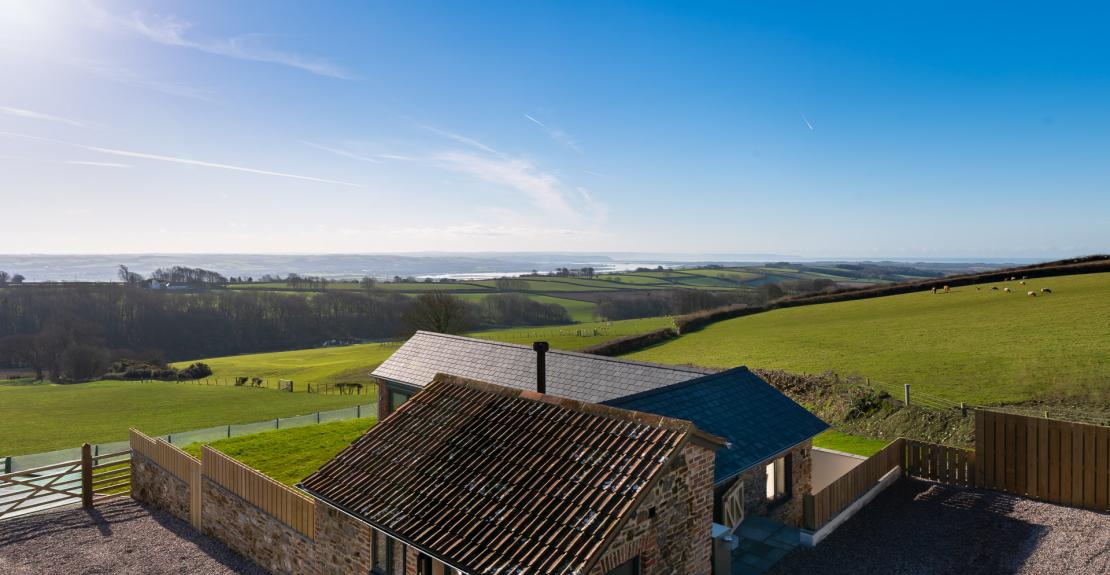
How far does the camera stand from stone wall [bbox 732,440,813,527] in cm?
1397

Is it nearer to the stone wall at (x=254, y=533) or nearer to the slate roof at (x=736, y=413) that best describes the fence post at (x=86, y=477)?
the stone wall at (x=254, y=533)

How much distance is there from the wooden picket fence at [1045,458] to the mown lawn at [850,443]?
4945mm

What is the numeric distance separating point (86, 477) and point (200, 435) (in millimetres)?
6902

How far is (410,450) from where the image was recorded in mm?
10016

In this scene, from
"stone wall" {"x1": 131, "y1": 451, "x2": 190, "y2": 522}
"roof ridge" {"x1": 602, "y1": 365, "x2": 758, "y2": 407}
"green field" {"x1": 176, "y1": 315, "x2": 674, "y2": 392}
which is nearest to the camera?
"roof ridge" {"x1": 602, "y1": 365, "x2": 758, "y2": 407}

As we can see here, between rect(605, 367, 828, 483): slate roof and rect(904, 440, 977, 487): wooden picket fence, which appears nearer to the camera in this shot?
rect(605, 367, 828, 483): slate roof

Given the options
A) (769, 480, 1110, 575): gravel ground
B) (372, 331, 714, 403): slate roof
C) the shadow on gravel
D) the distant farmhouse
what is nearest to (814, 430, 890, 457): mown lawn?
the distant farmhouse

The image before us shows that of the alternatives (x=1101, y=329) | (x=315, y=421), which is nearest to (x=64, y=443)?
(x=315, y=421)

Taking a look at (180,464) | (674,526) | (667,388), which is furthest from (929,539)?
(180,464)

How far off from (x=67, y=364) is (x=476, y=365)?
83.5 meters

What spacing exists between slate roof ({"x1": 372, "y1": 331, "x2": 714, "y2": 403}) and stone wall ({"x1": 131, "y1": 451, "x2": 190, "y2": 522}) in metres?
8.10

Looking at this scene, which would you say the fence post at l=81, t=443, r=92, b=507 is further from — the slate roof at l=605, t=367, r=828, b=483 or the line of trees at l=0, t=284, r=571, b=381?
the line of trees at l=0, t=284, r=571, b=381

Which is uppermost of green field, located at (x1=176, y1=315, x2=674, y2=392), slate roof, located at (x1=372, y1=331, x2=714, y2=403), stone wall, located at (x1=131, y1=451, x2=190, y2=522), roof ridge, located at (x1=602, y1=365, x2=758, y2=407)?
roof ridge, located at (x1=602, y1=365, x2=758, y2=407)

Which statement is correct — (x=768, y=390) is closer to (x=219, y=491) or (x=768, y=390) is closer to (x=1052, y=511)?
(x=1052, y=511)
